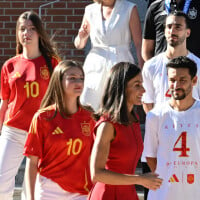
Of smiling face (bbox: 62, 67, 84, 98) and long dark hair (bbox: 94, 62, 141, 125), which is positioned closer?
long dark hair (bbox: 94, 62, 141, 125)

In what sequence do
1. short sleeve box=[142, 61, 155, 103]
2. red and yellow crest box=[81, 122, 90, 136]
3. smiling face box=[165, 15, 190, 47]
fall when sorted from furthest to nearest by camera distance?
short sleeve box=[142, 61, 155, 103] < smiling face box=[165, 15, 190, 47] < red and yellow crest box=[81, 122, 90, 136]

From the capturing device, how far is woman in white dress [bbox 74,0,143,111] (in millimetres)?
6820

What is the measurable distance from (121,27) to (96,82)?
511 millimetres

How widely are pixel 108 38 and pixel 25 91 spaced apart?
0.86m

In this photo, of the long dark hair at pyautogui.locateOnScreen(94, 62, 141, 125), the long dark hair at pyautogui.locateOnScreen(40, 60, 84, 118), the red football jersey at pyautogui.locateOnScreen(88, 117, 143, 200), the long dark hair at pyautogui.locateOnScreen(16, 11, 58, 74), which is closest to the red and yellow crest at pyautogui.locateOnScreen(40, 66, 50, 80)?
the long dark hair at pyautogui.locateOnScreen(16, 11, 58, 74)

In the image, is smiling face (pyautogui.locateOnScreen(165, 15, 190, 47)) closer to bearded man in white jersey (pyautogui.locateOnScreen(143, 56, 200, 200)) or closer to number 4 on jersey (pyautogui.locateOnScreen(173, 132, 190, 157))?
bearded man in white jersey (pyautogui.locateOnScreen(143, 56, 200, 200))

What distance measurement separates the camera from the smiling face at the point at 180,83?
5156mm

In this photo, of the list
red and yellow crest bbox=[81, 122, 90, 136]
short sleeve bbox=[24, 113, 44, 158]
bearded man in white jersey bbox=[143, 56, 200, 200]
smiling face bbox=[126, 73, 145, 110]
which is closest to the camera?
smiling face bbox=[126, 73, 145, 110]

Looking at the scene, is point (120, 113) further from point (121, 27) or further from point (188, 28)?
point (121, 27)

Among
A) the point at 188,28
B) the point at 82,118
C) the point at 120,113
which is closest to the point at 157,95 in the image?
the point at 188,28

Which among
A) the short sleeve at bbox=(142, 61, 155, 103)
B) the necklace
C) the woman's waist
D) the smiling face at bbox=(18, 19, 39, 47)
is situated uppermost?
the necklace

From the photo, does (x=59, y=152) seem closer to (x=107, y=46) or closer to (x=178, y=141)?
(x=178, y=141)

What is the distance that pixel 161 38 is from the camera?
6680mm

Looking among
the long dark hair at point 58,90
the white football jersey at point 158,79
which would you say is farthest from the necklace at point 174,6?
the long dark hair at point 58,90
